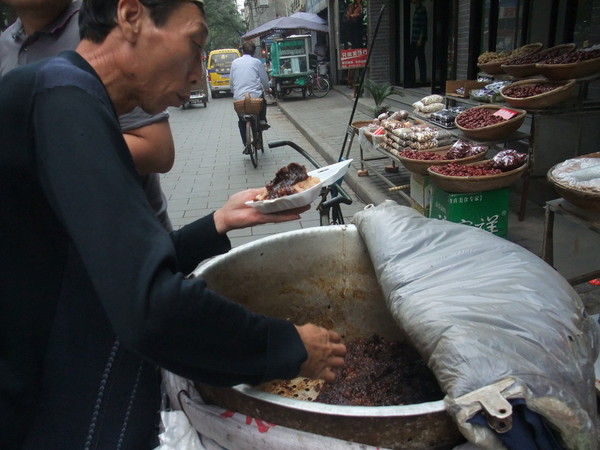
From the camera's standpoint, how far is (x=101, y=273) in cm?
83

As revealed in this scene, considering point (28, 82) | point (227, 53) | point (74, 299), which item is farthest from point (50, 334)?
point (227, 53)

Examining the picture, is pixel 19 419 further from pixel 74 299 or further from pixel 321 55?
pixel 321 55

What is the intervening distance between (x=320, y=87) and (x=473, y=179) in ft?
50.2

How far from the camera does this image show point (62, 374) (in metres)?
1.05

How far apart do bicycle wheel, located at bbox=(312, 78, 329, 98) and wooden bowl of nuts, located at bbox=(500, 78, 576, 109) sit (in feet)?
42.7

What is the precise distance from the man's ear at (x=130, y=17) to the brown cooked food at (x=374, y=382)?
1.27 m

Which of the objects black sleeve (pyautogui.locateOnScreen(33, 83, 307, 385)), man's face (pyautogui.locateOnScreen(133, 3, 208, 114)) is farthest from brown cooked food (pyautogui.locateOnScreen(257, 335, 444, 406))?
man's face (pyautogui.locateOnScreen(133, 3, 208, 114))

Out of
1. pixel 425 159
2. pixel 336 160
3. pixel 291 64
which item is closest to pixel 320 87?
pixel 291 64

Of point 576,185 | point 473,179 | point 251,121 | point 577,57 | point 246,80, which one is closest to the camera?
point 576,185

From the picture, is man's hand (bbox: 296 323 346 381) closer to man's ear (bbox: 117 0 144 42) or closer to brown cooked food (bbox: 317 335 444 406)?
brown cooked food (bbox: 317 335 444 406)

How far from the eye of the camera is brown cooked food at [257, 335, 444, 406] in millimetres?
1687

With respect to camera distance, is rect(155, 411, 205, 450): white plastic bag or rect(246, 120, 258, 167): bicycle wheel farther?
rect(246, 120, 258, 167): bicycle wheel

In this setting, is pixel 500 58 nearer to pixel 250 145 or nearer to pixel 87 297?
pixel 250 145

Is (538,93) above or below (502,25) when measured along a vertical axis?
below
